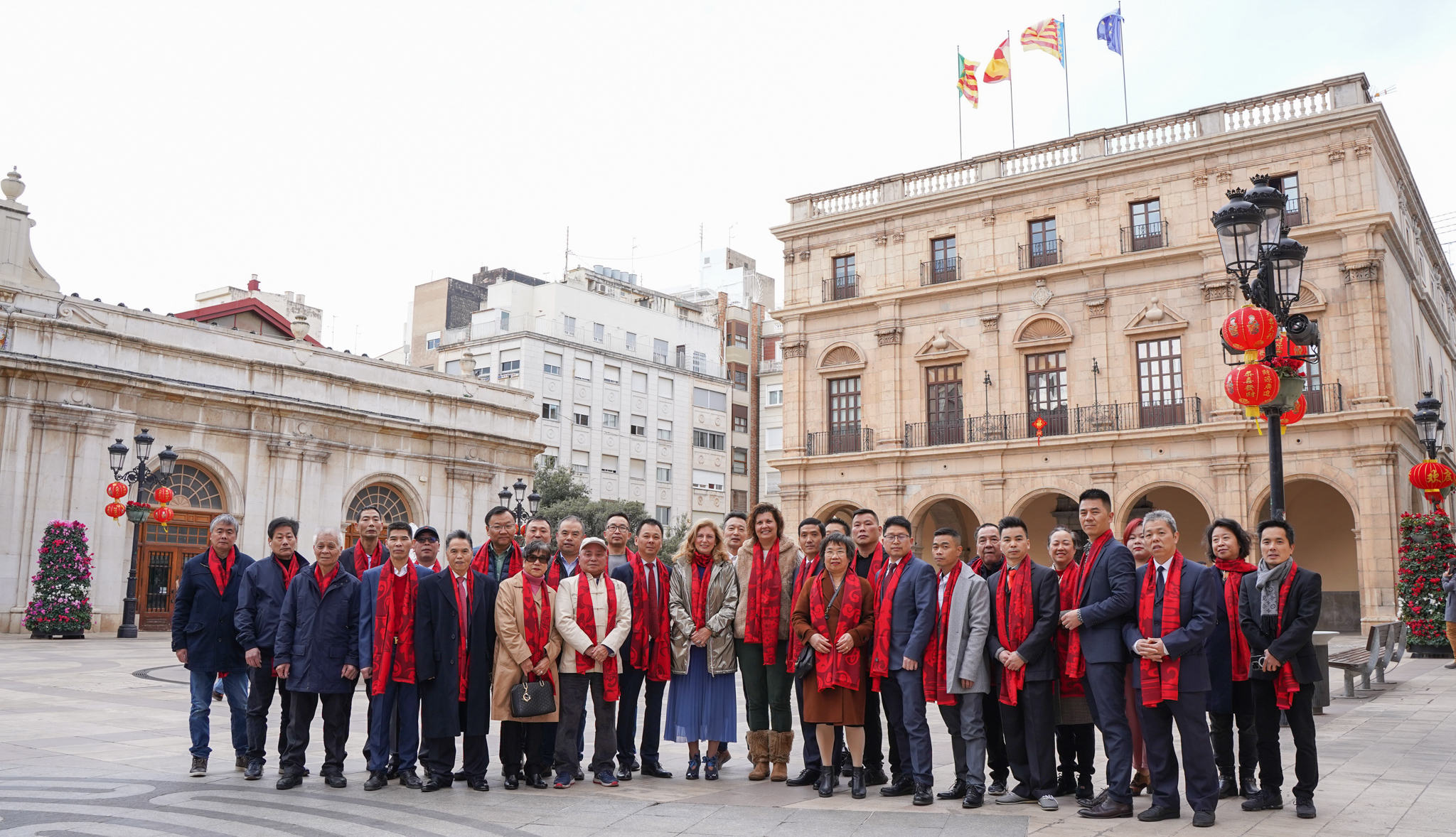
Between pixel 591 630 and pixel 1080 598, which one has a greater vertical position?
pixel 1080 598

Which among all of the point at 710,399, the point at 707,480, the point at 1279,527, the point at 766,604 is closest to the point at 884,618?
the point at 766,604

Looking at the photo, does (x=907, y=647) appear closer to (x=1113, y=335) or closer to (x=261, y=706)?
(x=261, y=706)

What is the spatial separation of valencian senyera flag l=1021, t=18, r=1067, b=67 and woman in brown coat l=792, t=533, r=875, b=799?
25384 mm

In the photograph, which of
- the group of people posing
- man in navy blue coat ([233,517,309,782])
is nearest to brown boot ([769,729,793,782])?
the group of people posing

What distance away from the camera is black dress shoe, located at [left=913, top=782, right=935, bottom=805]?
21.8 feet

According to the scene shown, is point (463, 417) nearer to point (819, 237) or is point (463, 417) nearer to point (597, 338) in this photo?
point (819, 237)

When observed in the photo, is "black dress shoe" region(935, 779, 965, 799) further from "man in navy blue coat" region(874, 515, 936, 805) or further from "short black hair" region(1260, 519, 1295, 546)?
"short black hair" region(1260, 519, 1295, 546)

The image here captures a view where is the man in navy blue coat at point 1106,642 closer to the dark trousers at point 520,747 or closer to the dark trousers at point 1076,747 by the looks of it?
the dark trousers at point 1076,747

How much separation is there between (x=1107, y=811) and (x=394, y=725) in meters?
4.51

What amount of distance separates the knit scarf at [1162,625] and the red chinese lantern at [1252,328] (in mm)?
4545

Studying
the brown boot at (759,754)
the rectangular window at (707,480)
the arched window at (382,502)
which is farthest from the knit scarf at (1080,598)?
the rectangular window at (707,480)

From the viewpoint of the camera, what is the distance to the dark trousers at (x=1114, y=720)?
20.5 ft

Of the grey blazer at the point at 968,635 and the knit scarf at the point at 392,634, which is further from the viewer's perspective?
the knit scarf at the point at 392,634

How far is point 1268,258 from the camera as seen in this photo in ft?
33.5
